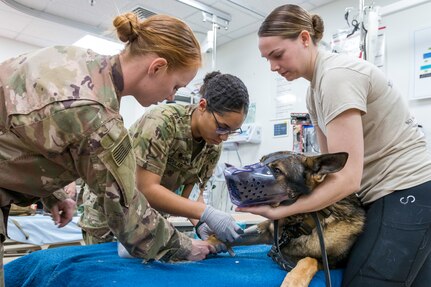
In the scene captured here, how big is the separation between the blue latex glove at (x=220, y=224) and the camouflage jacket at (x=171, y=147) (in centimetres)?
24

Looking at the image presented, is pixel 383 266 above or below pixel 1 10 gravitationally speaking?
below

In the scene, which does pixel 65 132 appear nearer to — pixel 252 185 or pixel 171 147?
pixel 252 185

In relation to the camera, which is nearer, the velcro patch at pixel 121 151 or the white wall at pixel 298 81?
the velcro patch at pixel 121 151

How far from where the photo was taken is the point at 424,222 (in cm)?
98

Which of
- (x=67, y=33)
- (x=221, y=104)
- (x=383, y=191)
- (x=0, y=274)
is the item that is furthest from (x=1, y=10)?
(x=383, y=191)

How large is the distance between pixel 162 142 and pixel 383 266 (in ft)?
2.75

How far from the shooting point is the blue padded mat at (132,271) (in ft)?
2.91

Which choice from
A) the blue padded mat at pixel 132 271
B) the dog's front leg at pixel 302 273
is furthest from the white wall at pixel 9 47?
the dog's front leg at pixel 302 273

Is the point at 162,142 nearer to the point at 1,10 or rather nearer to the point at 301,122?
the point at 301,122

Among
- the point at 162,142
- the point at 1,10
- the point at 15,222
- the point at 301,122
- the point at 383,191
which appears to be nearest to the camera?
the point at 383,191

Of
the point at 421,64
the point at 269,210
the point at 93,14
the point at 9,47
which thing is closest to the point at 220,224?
the point at 269,210

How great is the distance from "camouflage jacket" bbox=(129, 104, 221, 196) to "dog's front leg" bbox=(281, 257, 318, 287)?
0.59 meters

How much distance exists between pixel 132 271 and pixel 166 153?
1.67 feet

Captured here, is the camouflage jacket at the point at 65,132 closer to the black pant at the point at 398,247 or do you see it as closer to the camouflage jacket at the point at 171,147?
the camouflage jacket at the point at 171,147
